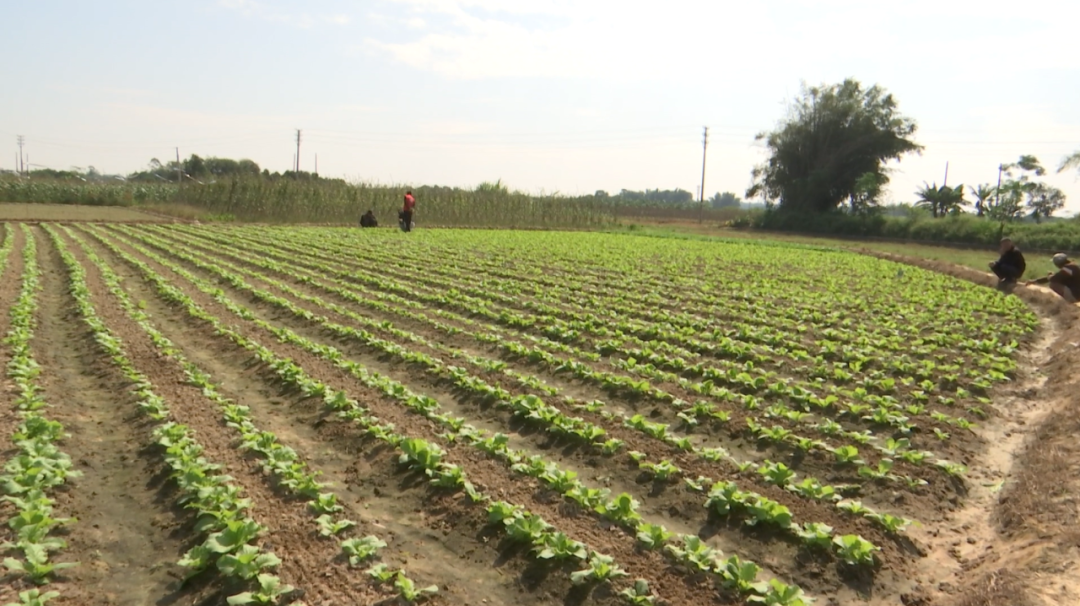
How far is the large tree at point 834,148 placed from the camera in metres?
52.6

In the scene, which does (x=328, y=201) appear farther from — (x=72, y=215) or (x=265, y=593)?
(x=265, y=593)

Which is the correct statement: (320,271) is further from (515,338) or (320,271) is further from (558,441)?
(558,441)

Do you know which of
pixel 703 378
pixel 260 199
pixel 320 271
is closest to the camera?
pixel 703 378

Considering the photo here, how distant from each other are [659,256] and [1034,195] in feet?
153

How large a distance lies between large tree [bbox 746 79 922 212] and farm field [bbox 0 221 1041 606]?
137 ft

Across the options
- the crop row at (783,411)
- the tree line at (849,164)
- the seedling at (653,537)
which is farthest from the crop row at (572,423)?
the tree line at (849,164)

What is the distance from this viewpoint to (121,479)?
5.30 metres

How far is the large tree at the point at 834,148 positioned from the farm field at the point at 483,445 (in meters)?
41.8

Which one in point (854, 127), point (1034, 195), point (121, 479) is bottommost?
point (121, 479)

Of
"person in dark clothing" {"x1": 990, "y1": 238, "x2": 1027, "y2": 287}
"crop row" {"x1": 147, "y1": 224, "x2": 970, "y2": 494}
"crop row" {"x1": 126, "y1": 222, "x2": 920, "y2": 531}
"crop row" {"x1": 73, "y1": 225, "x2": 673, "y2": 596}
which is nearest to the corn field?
"person in dark clothing" {"x1": 990, "y1": 238, "x2": 1027, "y2": 287}

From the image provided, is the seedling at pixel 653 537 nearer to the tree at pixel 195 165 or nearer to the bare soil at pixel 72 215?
the bare soil at pixel 72 215

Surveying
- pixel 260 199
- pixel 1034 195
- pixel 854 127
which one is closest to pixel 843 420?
pixel 260 199

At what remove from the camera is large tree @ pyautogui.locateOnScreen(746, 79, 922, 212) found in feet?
173

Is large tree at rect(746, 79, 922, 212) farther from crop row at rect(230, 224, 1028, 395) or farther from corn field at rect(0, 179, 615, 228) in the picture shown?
crop row at rect(230, 224, 1028, 395)
